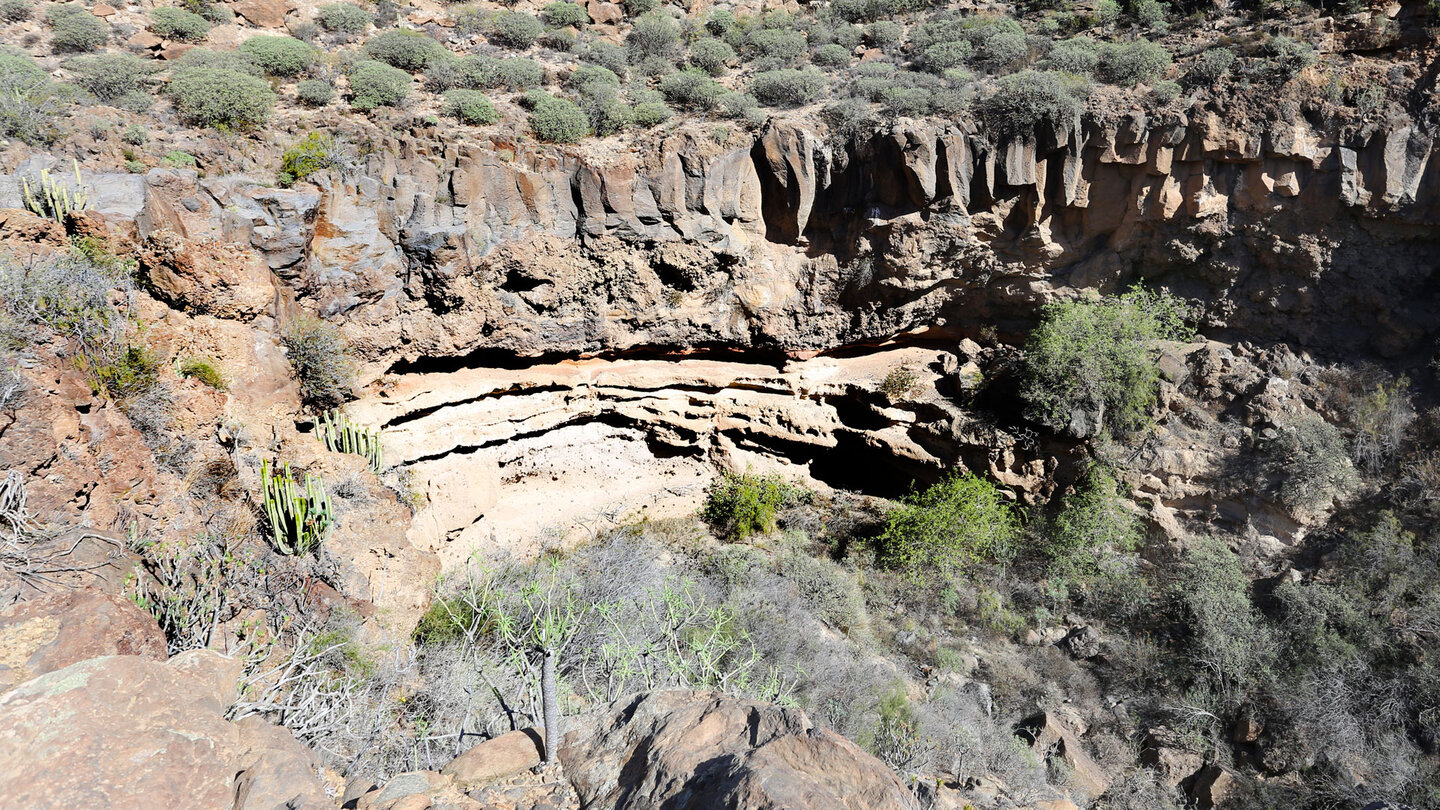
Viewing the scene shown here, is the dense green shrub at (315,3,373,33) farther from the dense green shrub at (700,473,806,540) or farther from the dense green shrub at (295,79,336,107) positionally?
the dense green shrub at (700,473,806,540)

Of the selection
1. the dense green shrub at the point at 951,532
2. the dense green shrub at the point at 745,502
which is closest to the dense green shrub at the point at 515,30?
the dense green shrub at the point at 745,502

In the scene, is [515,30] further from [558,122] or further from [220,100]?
[220,100]

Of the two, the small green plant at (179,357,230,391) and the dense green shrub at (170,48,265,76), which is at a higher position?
the dense green shrub at (170,48,265,76)

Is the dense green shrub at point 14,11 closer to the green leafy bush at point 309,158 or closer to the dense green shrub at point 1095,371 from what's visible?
the green leafy bush at point 309,158

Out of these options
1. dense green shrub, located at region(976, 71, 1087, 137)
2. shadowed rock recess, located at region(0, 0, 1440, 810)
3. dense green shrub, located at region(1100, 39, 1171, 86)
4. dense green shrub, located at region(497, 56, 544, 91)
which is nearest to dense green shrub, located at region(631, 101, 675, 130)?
shadowed rock recess, located at region(0, 0, 1440, 810)

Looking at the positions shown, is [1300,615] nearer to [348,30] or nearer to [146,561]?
[146,561]

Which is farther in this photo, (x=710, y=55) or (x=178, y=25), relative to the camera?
(x=710, y=55)

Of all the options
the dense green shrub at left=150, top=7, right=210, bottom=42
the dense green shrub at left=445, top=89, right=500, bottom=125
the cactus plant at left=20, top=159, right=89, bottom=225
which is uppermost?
the dense green shrub at left=150, top=7, right=210, bottom=42

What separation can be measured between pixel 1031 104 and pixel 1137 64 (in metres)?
2.58

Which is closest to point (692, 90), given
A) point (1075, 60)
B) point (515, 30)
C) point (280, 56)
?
point (515, 30)

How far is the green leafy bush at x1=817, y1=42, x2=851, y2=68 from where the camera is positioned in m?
14.9

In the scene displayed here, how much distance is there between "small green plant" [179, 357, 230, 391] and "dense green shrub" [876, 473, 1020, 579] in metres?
9.17

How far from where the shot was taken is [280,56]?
11867mm

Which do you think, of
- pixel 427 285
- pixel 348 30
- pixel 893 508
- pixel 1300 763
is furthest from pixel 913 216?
pixel 348 30
